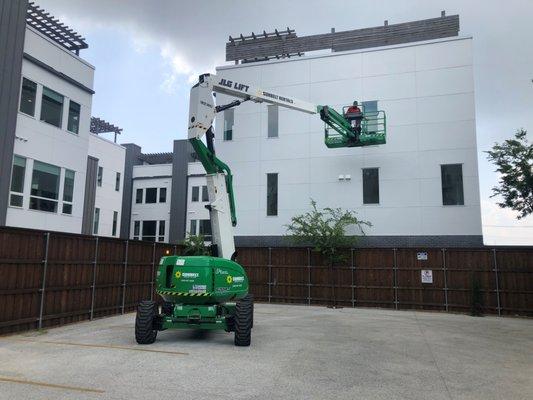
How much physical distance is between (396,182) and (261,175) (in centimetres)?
727

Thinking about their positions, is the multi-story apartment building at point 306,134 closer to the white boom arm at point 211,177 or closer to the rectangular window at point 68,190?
the rectangular window at point 68,190

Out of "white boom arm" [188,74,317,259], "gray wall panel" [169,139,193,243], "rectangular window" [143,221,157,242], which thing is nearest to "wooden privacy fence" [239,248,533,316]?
"white boom arm" [188,74,317,259]

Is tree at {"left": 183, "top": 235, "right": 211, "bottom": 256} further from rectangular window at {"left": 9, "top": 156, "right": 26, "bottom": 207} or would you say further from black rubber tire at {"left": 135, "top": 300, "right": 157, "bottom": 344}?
black rubber tire at {"left": 135, "top": 300, "right": 157, "bottom": 344}

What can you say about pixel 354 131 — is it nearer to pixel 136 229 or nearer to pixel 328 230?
pixel 328 230

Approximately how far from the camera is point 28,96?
19.0 metres

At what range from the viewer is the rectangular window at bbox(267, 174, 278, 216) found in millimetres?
24156

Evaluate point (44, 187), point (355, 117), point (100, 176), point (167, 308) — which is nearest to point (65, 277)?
point (167, 308)

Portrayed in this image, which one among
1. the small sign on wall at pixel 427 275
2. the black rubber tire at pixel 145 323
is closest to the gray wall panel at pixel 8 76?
the black rubber tire at pixel 145 323

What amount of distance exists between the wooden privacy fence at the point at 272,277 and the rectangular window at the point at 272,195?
2557 millimetres

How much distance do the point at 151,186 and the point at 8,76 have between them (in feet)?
91.7

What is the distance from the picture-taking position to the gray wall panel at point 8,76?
17141 mm

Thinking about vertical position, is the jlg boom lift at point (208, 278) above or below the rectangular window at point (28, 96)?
below

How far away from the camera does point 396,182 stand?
2222 cm

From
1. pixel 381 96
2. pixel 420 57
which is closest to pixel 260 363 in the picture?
pixel 381 96
